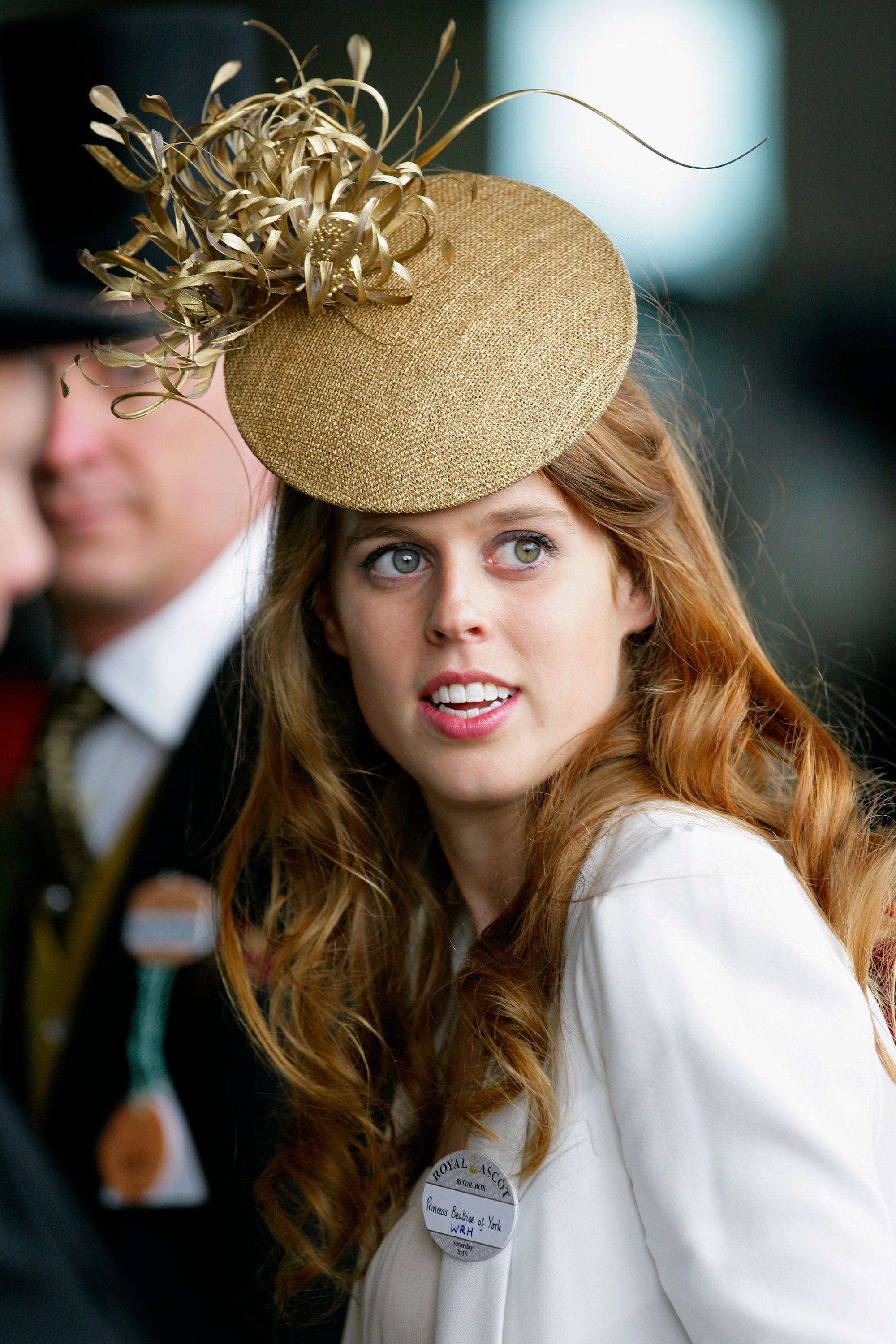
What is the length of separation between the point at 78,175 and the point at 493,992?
4.18 feet

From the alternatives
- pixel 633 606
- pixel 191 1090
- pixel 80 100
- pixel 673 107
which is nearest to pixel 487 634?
pixel 633 606

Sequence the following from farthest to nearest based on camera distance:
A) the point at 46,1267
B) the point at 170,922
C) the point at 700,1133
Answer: the point at 170,922
the point at 46,1267
the point at 700,1133

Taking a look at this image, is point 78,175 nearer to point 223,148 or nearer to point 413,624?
point 223,148

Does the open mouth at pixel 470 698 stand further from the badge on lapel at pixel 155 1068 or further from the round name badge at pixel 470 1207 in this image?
the badge on lapel at pixel 155 1068

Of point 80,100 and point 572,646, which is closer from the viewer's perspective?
point 572,646

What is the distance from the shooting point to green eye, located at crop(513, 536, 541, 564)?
0.97 meters

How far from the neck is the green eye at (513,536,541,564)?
199mm

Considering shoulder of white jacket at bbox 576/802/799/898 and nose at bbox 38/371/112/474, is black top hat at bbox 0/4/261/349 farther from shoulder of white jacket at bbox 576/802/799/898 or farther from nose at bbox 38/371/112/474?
shoulder of white jacket at bbox 576/802/799/898

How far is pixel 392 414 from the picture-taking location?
923mm

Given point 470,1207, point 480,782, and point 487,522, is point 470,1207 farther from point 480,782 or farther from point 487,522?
point 487,522

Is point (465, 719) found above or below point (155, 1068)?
above

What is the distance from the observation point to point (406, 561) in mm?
1003

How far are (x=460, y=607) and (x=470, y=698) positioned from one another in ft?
0.23

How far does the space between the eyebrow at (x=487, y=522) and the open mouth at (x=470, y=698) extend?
112 mm
